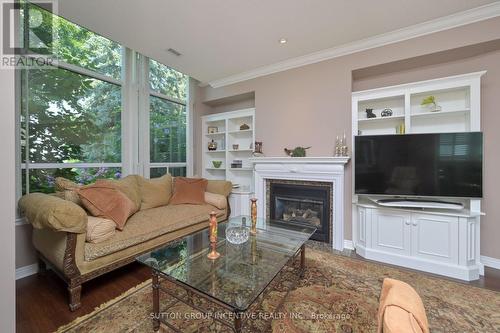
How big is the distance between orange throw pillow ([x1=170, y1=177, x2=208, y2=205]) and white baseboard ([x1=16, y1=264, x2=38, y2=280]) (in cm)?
156

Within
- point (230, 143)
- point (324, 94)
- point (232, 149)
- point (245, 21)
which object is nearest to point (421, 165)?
point (324, 94)

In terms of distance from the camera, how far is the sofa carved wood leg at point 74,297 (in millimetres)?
1663

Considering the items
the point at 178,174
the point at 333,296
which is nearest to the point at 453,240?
the point at 333,296

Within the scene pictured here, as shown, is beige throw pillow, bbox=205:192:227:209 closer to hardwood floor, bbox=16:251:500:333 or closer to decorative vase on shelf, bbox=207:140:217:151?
hardwood floor, bbox=16:251:500:333

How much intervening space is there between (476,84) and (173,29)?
3441 mm

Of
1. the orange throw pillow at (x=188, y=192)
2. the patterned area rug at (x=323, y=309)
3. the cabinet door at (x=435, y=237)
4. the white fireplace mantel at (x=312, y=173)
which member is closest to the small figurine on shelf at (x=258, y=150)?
the white fireplace mantel at (x=312, y=173)

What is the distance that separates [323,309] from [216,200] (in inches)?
80.8

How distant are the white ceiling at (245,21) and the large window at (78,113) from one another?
1.79 feet

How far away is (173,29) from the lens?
2.51 m

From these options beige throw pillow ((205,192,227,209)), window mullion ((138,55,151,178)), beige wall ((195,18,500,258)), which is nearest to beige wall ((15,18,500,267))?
beige wall ((195,18,500,258))

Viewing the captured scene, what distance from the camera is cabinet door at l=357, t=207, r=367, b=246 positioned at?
2688mm

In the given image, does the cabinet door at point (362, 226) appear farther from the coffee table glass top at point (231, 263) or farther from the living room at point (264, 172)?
the coffee table glass top at point (231, 263)

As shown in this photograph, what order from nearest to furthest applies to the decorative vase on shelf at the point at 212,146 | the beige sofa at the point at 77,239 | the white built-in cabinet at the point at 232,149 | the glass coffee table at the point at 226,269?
the glass coffee table at the point at 226,269, the beige sofa at the point at 77,239, the white built-in cabinet at the point at 232,149, the decorative vase on shelf at the point at 212,146

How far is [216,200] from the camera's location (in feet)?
10.8
